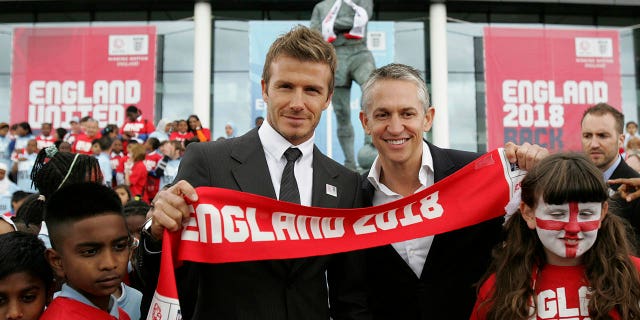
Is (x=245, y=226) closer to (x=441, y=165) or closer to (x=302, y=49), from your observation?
(x=302, y=49)

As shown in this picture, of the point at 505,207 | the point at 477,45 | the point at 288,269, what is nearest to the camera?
the point at 288,269

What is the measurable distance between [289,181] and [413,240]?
0.77m

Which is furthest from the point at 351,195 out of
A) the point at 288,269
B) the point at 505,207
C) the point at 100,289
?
the point at 100,289

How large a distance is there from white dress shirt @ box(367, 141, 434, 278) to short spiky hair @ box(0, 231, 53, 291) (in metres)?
1.54

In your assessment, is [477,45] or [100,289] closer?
[100,289]

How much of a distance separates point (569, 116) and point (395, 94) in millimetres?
15613

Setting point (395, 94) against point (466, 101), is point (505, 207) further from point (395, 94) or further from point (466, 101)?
point (466, 101)

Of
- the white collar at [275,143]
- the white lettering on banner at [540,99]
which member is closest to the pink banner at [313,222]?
the white collar at [275,143]

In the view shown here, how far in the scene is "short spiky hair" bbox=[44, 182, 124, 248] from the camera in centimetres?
258

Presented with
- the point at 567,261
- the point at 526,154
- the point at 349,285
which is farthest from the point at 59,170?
Result: the point at 567,261

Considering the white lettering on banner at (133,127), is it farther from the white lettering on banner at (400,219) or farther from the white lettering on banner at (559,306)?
the white lettering on banner at (559,306)

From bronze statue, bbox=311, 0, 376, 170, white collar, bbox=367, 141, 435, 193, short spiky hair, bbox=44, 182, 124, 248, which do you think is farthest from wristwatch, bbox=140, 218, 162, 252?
bronze statue, bbox=311, 0, 376, 170

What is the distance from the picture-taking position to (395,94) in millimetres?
2984

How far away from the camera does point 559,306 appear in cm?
254
